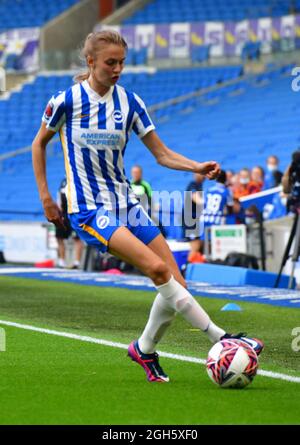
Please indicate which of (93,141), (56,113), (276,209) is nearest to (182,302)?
(93,141)

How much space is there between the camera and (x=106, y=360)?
26.9 feet

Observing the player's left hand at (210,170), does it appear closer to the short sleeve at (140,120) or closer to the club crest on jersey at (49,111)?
the short sleeve at (140,120)

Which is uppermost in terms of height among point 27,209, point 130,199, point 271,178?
point 130,199

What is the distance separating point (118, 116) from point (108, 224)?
0.67 meters

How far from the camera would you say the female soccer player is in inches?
279

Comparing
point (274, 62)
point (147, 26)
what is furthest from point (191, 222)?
point (147, 26)

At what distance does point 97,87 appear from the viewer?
7.29m

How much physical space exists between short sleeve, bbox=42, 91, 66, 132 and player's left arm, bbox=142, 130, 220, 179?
54 centimetres

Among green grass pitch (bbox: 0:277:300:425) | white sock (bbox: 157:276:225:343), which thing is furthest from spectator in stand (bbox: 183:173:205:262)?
white sock (bbox: 157:276:225:343)

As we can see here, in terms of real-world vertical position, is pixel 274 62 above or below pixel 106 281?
above

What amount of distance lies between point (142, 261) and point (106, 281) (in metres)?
9.53

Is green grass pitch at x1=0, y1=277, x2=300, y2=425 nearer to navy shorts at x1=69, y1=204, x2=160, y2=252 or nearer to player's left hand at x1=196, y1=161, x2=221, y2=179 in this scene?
navy shorts at x1=69, y1=204, x2=160, y2=252

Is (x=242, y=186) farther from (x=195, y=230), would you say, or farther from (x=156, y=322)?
(x=156, y=322)

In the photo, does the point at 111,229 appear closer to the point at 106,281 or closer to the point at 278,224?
the point at 106,281
